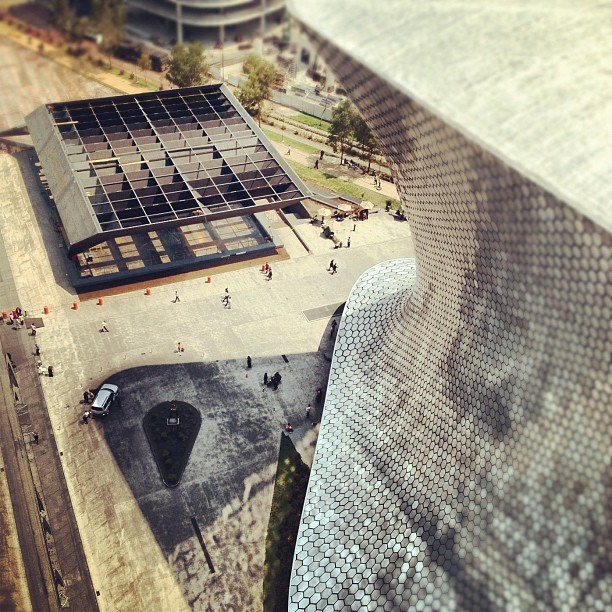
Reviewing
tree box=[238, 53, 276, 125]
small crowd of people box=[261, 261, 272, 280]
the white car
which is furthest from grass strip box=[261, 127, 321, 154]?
the white car

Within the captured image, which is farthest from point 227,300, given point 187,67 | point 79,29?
point 79,29

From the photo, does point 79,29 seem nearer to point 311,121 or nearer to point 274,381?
point 311,121

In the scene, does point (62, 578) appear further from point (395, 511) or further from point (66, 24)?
point (66, 24)

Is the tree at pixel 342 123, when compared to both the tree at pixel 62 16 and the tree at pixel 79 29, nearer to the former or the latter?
the tree at pixel 79 29

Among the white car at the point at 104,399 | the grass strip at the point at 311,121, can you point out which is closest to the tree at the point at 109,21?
the grass strip at the point at 311,121

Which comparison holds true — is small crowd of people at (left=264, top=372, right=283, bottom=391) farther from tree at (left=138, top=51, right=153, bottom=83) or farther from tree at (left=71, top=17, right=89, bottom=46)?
tree at (left=71, top=17, right=89, bottom=46)
